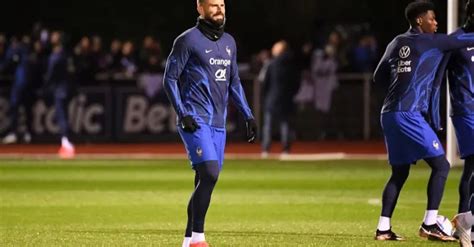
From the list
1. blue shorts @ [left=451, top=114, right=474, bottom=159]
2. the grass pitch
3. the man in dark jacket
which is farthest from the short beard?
the man in dark jacket

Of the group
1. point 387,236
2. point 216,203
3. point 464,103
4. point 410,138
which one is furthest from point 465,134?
point 216,203

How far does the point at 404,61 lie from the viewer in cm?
1358

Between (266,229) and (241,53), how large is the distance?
936 inches

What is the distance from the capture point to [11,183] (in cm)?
2192

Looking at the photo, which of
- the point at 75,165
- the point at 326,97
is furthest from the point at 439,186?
the point at 326,97

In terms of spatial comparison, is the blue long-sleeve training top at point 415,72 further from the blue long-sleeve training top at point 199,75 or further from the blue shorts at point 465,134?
the blue long-sleeve training top at point 199,75

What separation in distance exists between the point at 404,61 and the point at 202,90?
8.10 feet

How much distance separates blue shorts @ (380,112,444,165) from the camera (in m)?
13.5

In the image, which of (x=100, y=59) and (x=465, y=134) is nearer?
(x=465, y=134)

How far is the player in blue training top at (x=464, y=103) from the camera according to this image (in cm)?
1295

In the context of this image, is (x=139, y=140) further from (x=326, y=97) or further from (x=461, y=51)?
(x=461, y=51)

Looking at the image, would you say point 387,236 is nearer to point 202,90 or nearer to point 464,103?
point 464,103

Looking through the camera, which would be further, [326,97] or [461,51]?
[326,97]

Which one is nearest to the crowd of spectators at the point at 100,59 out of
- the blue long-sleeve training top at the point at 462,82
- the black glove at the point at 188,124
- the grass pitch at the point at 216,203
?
the grass pitch at the point at 216,203
